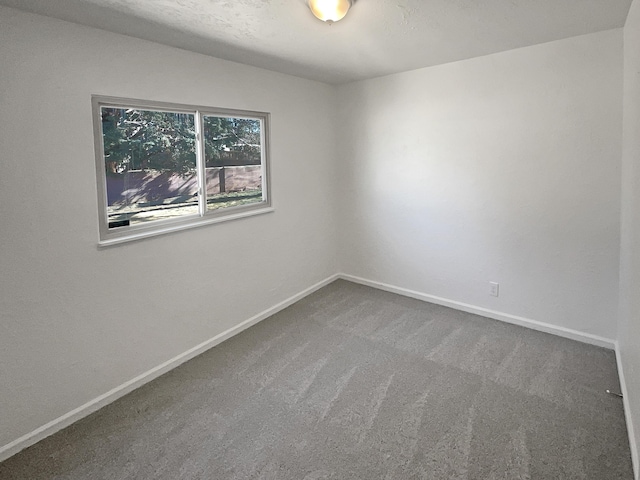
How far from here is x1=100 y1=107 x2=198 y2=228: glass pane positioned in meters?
2.49


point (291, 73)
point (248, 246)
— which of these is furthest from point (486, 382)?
point (291, 73)

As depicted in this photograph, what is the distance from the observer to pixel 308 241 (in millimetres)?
4191

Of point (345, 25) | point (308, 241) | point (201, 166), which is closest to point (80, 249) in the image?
point (201, 166)

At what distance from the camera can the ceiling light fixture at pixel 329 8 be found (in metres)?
1.94

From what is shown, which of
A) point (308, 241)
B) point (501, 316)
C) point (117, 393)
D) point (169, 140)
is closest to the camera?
point (117, 393)

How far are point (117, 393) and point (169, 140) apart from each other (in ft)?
5.73

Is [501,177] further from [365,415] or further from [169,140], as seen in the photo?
[169,140]

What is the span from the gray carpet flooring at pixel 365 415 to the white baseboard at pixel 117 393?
1.8 inches

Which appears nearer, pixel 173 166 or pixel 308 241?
pixel 173 166

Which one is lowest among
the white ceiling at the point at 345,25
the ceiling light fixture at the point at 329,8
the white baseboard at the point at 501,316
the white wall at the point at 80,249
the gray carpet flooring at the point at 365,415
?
the gray carpet flooring at the point at 365,415

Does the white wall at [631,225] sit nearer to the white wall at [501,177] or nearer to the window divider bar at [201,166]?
the white wall at [501,177]

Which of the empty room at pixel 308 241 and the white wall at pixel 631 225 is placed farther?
the empty room at pixel 308 241

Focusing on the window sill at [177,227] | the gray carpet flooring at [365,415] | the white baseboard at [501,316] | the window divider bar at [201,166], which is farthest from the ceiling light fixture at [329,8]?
the white baseboard at [501,316]

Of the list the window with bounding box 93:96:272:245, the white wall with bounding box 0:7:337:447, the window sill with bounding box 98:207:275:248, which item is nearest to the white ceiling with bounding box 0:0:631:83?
the white wall with bounding box 0:7:337:447
